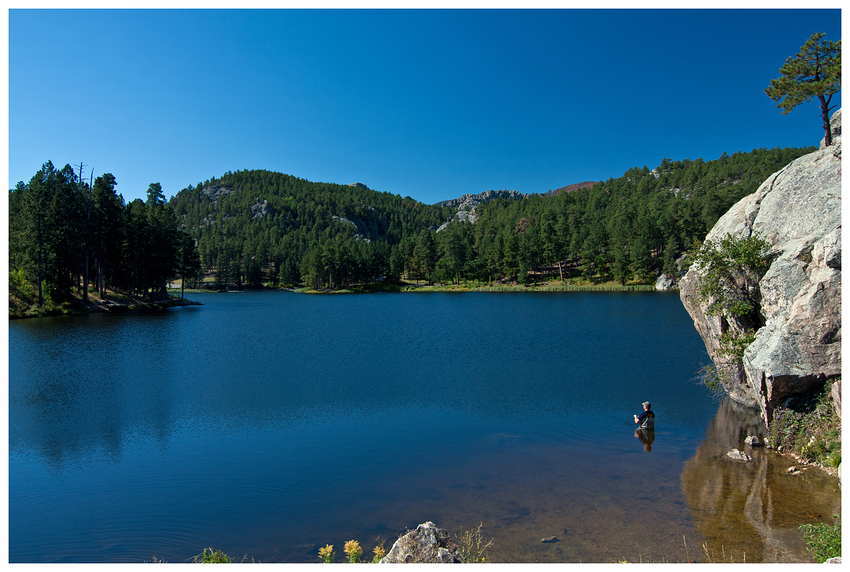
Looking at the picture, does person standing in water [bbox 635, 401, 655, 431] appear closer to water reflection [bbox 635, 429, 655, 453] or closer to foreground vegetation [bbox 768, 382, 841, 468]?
water reflection [bbox 635, 429, 655, 453]

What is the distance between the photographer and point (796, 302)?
40.6 feet

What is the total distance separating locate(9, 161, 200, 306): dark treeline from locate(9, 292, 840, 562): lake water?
87.8ft

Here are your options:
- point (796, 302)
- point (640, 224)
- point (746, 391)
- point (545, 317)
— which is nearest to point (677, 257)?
point (640, 224)

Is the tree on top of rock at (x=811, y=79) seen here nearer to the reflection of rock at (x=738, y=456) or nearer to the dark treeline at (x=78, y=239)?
the reflection of rock at (x=738, y=456)

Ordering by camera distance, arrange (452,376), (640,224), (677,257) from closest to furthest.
A: (452,376) → (677,257) → (640,224)

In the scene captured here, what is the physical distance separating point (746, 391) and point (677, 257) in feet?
295

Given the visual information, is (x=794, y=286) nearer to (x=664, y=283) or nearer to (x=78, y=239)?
(x=78, y=239)

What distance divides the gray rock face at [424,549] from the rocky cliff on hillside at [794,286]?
35.5ft

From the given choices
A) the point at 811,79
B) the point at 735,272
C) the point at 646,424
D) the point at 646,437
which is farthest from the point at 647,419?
the point at 811,79

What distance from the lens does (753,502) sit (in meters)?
11.1

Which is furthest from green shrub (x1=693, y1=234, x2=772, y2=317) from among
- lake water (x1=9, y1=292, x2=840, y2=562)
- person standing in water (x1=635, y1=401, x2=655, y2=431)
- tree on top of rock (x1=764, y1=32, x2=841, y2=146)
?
A: tree on top of rock (x1=764, y1=32, x2=841, y2=146)

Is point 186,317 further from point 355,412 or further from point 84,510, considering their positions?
point 84,510

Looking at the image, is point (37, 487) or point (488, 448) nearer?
point (37, 487)

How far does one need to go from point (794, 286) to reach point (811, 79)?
579 inches
